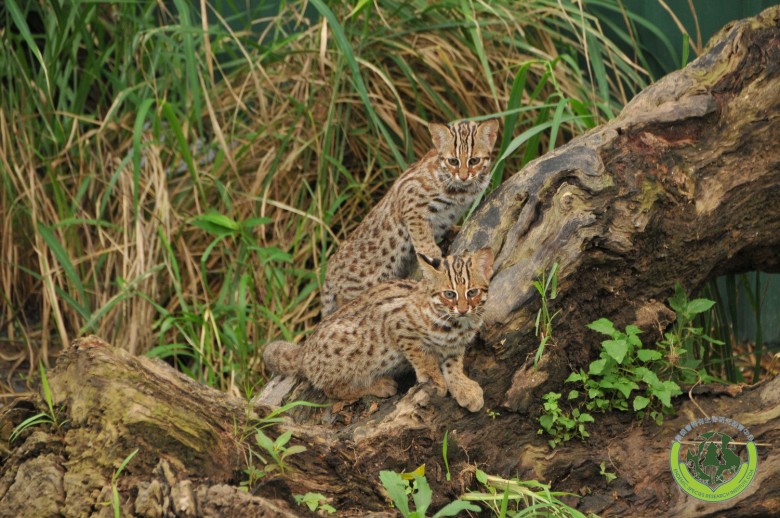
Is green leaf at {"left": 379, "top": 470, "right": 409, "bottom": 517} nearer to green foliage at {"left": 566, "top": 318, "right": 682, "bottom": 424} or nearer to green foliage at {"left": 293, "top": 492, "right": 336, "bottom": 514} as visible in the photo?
green foliage at {"left": 293, "top": 492, "right": 336, "bottom": 514}

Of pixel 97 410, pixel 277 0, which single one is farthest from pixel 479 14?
pixel 97 410

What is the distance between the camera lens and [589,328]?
13.8ft

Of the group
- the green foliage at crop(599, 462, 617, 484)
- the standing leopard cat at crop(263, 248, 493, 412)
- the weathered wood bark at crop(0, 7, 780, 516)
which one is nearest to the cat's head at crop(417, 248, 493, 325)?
the standing leopard cat at crop(263, 248, 493, 412)

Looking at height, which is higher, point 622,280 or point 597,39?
point 597,39

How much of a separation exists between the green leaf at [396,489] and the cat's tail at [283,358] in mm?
1320

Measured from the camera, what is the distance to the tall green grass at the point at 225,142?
6121 millimetres

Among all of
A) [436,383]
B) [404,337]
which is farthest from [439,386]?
[404,337]

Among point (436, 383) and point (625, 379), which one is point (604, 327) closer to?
point (625, 379)

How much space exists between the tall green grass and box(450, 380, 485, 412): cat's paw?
2.17m

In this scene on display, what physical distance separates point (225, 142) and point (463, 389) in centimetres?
312

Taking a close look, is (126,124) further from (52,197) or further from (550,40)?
(550,40)

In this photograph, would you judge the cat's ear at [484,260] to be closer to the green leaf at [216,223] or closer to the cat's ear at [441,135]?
the cat's ear at [441,135]

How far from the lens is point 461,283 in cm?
404

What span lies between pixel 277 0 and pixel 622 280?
417 cm
